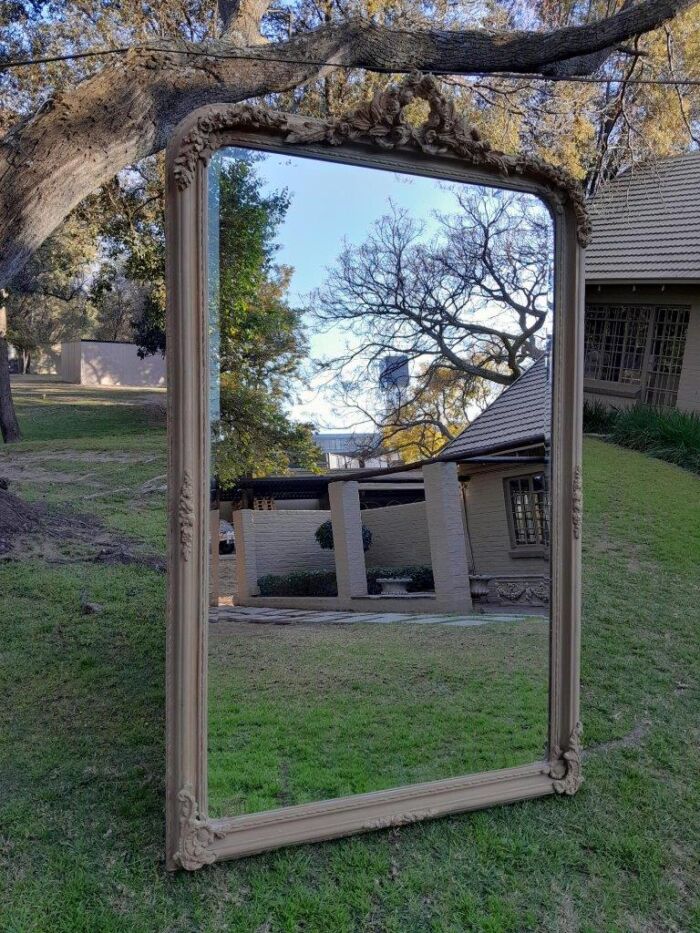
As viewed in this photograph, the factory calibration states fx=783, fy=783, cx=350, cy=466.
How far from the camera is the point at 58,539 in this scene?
562cm

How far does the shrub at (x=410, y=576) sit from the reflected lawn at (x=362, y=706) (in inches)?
5.4

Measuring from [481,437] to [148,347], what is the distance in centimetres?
619

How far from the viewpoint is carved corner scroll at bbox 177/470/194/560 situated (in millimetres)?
2469

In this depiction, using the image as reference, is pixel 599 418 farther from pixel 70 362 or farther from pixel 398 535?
Result: pixel 398 535

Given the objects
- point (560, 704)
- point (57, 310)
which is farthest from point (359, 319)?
point (57, 310)

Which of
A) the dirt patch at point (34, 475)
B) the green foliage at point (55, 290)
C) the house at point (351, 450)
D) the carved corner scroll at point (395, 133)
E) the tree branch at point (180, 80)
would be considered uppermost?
the tree branch at point (180, 80)

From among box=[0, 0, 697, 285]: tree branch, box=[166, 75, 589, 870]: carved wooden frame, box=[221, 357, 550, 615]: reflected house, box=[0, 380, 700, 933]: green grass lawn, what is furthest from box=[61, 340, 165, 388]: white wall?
box=[166, 75, 589, 870]: carved wooden frame

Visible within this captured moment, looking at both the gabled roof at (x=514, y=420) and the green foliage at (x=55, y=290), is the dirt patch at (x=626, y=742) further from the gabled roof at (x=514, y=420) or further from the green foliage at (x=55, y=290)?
the green foliage at (x=55, y=290)

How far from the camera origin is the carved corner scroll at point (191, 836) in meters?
2.50

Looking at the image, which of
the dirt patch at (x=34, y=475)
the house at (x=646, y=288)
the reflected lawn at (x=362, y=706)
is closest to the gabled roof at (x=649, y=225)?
the house at (x=646, y=288)

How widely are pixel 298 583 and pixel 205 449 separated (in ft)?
1.97

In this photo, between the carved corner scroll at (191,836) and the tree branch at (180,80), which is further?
the tree branch at (180,80)

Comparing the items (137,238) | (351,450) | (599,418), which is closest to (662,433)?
(599,418)

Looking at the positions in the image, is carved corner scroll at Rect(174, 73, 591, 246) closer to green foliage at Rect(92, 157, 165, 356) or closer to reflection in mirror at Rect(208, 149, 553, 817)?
reflection in mirror at Rect(208, 149, 553, 817)
